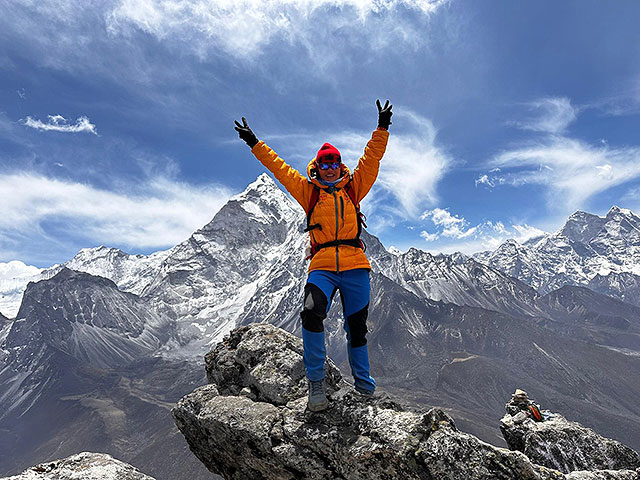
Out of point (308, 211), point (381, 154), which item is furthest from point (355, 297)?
point (381, 154)

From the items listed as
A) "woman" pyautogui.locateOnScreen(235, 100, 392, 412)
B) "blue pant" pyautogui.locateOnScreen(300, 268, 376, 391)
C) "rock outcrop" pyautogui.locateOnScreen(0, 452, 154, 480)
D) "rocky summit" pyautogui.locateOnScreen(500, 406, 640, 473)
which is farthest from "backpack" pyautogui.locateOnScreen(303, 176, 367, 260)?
"rocky summit" pyautogui.locateOnScreen(500, 406, 640, 473)

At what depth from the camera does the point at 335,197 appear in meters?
8.93

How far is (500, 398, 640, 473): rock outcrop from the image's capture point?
9578mm

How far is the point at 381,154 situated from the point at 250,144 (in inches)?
136

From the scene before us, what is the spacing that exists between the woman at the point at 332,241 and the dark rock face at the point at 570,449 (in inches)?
204

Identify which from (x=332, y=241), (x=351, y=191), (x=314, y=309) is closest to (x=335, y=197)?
(x=351, y=191)

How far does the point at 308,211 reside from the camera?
9102 mm

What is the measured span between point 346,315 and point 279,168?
407cm

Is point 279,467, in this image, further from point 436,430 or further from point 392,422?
point 436,430

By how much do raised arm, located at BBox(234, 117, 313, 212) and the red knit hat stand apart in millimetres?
679

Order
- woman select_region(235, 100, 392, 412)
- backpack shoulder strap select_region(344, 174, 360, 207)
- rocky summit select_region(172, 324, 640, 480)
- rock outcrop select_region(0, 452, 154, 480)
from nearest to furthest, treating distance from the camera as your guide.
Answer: rocky summit select_region(172, 324, 640, 480)
rock outcrop select_region(0, 452, 154, 480)
woman select_region(235, 100, 392, 412)
backpack shoulder strap select_region(344, 174, 360, 207)

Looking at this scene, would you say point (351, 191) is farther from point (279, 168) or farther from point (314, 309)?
point (314, 309)

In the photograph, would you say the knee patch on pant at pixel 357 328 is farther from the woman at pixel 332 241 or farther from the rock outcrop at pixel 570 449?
the rock outcrop at pixel 570 449

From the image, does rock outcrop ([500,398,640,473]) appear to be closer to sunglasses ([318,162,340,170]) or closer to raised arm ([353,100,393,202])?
raised arm ([353,100,393,202])
